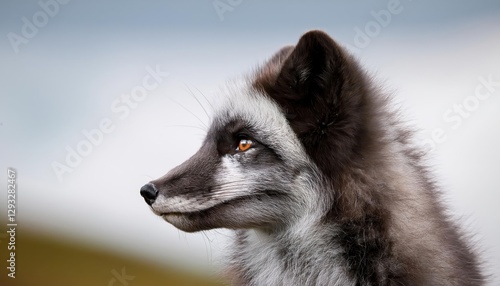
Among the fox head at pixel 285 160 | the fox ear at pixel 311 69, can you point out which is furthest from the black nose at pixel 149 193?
the fox ear at pixel 311 69

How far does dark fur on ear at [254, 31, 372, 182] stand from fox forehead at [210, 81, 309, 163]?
0.21 ft

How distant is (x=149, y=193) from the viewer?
347 cm

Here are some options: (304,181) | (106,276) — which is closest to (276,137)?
(304,181)

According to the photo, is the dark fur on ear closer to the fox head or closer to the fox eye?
the fox head

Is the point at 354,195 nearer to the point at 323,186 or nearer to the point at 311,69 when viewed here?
the point at 323,186

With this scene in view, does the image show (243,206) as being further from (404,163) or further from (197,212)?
(404,163)

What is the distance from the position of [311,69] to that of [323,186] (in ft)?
2.06

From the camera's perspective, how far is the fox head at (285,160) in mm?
3502

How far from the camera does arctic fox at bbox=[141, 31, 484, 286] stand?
343 cm

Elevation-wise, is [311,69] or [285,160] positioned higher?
[311,69]

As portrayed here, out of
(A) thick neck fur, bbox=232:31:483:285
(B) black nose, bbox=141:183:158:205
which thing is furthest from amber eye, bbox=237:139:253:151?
(B) black nose, bbox=141:183:158:205

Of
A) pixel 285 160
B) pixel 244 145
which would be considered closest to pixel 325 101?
pixel 285 160

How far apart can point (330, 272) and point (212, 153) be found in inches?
35.9

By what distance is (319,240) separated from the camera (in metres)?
3.58
